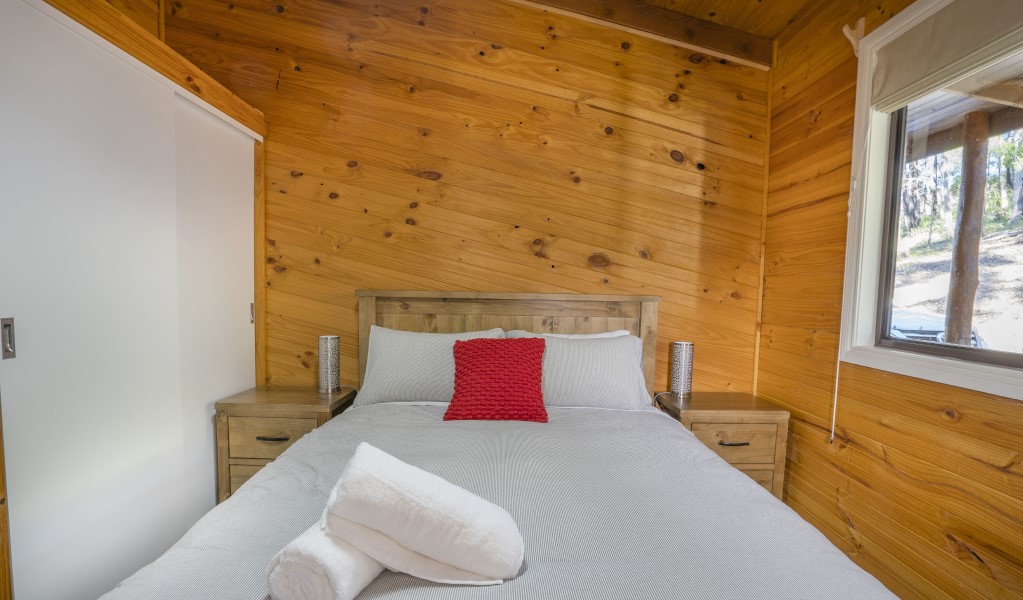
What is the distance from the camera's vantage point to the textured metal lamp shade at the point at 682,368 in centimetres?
208

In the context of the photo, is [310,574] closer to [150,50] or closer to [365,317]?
[365,317]

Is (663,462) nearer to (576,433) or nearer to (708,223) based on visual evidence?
(576,433)

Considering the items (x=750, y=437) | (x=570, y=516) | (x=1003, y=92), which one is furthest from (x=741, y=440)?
(x=1003, y=92)

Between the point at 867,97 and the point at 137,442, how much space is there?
2954mm

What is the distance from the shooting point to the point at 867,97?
1.65 m

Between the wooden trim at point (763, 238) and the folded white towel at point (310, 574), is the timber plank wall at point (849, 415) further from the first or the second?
the folded white towel at point (310, 574)

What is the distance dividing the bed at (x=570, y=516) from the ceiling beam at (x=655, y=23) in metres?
1.91

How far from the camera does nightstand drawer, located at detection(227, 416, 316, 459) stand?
1.79 meters

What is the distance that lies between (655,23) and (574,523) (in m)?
2.34

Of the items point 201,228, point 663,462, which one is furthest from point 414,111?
point 663,462

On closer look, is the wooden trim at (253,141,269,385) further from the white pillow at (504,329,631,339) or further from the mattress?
the white pillow at (504,329,631,339)

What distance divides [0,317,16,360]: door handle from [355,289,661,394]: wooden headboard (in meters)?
1.14

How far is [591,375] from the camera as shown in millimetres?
1818

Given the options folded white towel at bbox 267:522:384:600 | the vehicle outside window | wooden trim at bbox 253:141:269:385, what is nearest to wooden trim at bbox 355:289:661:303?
wooden trim at bbox 253:141:269:385
